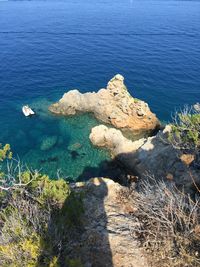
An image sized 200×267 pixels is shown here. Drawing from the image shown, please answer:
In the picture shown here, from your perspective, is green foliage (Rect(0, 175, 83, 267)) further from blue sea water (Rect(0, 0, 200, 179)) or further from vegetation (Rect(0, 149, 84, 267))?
blue sea water (Rect(0, 0, 200, 179))

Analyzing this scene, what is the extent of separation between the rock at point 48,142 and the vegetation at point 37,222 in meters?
19.3

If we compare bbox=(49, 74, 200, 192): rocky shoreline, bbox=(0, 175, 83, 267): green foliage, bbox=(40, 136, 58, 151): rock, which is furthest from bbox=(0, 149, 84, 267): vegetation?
bbox=(40, 136, 58, 151): rock

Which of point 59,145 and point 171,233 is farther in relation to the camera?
point 59,145

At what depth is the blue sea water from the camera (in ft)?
116

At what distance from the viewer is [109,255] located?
45.1ft

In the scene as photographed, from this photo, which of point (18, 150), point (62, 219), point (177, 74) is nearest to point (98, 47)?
point (177, 74)

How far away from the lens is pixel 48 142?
3597 centimetres

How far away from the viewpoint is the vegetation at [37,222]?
36.1 ft

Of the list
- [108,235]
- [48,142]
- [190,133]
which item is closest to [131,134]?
[48,142]

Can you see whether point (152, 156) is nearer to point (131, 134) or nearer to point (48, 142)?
point (131, 134)

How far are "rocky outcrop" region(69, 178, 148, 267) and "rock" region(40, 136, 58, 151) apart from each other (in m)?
17.3

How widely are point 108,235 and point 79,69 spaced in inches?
1868

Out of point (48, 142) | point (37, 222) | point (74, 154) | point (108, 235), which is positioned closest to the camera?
point (37, 222)

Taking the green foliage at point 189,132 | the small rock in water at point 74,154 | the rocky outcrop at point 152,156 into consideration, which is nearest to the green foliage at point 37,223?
the green foliage at point 189,132
